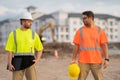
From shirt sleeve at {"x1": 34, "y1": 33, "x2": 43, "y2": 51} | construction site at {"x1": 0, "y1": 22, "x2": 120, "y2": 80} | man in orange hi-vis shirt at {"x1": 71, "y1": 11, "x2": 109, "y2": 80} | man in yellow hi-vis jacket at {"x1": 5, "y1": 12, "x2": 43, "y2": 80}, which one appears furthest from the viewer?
construction site at {"x1": 0, "y1": 22, "x2": 120, "y2": 80}

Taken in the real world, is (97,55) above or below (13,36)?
below

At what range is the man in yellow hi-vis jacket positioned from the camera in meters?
5.13

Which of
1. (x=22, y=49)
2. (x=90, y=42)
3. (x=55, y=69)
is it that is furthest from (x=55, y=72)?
(x=22, y=49)

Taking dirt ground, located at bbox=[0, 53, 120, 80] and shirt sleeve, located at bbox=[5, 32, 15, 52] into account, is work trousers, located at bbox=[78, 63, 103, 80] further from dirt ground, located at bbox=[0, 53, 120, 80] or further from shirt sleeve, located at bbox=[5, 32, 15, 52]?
dirt ground, located at bbox=[0, 53, 120, 80]

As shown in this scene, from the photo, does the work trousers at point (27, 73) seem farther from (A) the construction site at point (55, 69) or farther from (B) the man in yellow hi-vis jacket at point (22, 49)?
(A) the construction site at point (55, 69)

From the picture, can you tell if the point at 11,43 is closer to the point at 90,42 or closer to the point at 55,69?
the point at 90,42

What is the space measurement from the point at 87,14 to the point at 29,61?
4.17 feet

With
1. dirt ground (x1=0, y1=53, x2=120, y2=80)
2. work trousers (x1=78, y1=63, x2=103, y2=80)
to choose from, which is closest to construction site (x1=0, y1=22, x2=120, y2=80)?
dirt ground (x1=0, y1=53, x2=120, y2=80)

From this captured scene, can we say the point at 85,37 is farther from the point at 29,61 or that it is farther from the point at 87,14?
the point at 29,61

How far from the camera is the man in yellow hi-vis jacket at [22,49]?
5129 mm

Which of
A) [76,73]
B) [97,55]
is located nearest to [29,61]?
[76,73]

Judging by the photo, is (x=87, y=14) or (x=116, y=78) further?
(x=116, y=78)

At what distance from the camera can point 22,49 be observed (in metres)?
5.14

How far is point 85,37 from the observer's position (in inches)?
216
